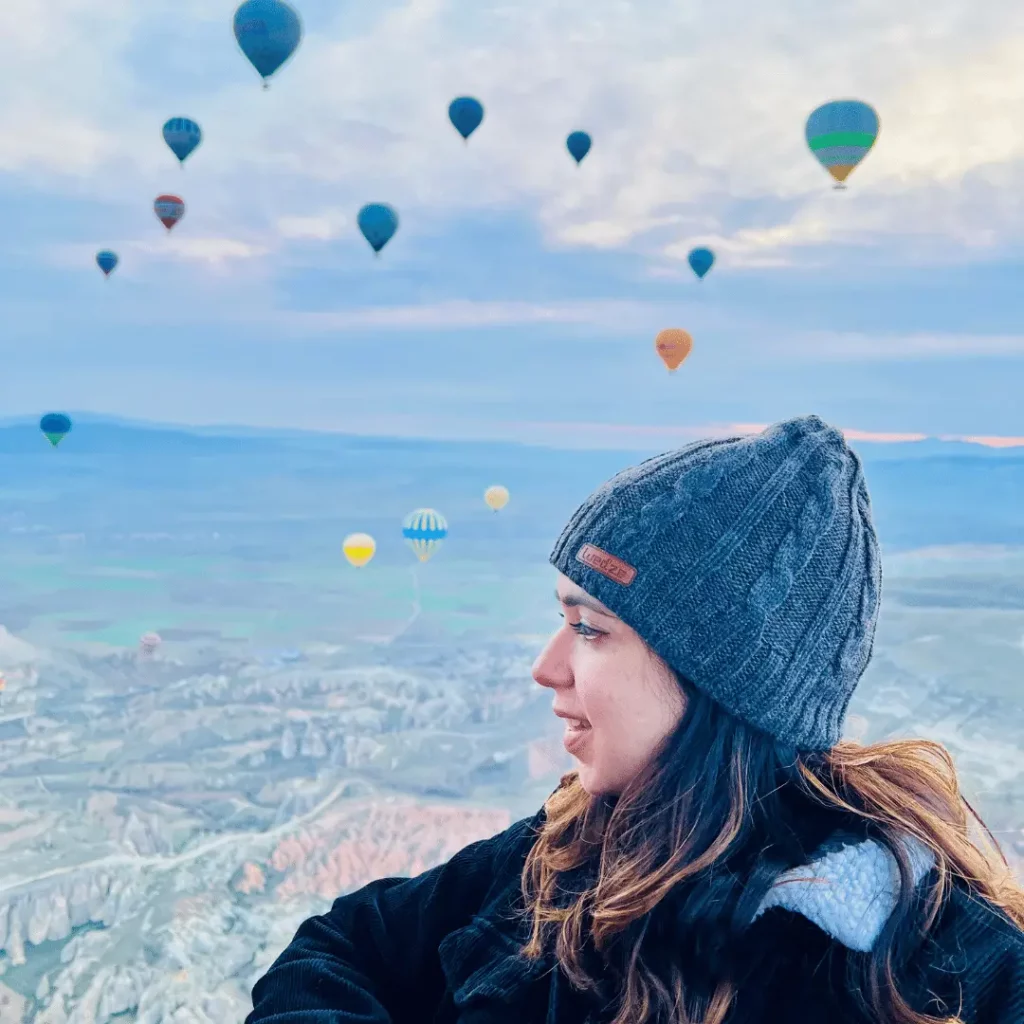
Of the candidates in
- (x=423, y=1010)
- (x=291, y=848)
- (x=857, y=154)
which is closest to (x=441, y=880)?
(x=423, y=1010)

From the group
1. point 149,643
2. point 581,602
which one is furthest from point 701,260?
point 149,643

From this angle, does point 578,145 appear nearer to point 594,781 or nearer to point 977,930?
point 594,781

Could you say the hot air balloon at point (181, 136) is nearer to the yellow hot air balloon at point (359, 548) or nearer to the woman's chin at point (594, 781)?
the yellow hot air balloon at point (359, 548)

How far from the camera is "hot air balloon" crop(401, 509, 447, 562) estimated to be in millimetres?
11742

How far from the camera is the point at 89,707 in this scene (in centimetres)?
2328

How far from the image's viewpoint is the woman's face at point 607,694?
3.22 feet

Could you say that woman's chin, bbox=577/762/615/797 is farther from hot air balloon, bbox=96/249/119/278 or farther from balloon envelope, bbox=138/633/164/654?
balloon envelope, bbox=138/633/164/654

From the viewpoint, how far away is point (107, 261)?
11.8m

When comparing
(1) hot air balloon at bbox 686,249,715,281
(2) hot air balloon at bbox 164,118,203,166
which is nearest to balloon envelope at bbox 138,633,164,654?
(2) hot air balloon at bbox 164,118,203,166

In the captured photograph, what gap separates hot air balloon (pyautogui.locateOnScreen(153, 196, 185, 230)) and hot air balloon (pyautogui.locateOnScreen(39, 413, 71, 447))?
2.72 metres

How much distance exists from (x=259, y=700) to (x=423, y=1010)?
22.9 m

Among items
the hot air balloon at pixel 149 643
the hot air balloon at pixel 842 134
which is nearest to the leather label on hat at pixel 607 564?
the hot air balloon at pixel 842 134

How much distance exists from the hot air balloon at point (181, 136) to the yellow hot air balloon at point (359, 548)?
4520 mm

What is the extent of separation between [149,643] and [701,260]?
2069cm
